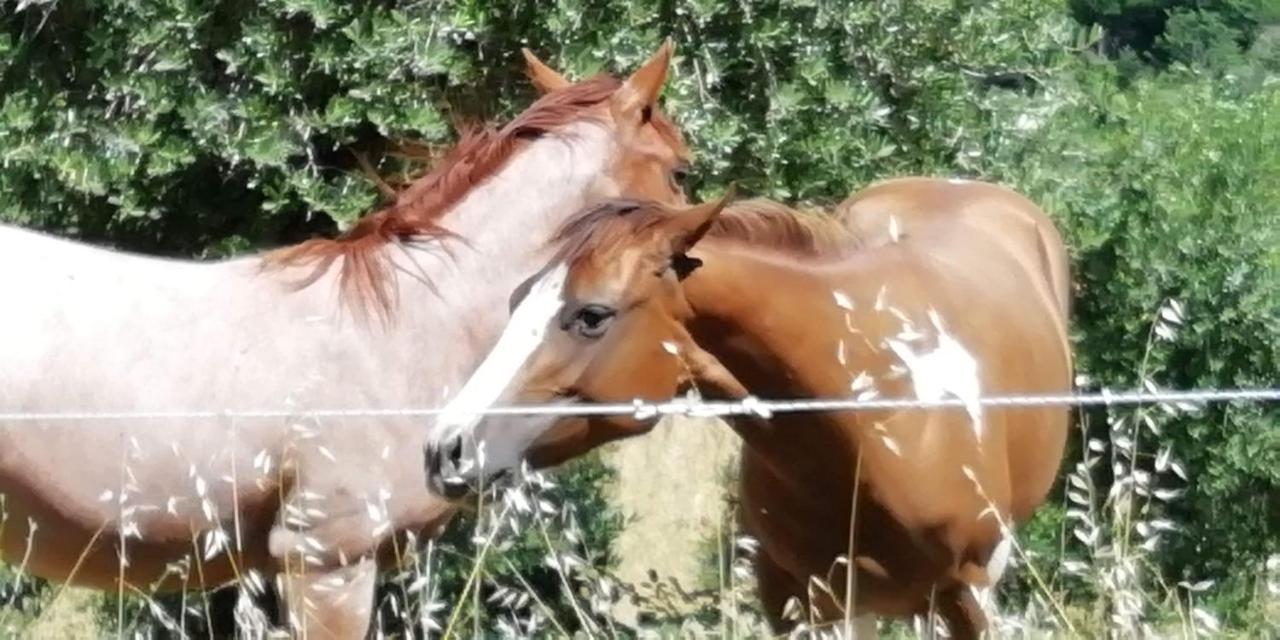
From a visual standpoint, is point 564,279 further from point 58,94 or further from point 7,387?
point 58,94

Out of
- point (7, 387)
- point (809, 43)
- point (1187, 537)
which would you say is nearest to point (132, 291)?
point (7, 387)

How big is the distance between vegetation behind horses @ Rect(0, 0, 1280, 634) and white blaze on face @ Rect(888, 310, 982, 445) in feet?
1.98

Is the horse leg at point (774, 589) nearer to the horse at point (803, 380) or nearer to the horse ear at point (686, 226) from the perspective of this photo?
the horse at point (803, 380)

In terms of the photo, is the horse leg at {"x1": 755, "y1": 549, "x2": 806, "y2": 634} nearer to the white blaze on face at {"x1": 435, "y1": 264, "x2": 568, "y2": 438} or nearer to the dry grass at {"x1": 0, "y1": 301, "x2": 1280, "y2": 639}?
the dry grass at {"x1": 0, "y1": 301, "x2": 1280, "y2": 639}

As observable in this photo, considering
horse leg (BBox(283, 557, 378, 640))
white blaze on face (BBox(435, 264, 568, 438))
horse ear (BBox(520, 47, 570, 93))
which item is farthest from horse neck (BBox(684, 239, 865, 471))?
horse ear (BBox(520, 47, 570, 93))

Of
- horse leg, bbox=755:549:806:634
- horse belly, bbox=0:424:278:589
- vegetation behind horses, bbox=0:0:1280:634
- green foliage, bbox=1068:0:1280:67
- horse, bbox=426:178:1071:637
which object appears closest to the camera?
horse, bbox=426:178:1071:637

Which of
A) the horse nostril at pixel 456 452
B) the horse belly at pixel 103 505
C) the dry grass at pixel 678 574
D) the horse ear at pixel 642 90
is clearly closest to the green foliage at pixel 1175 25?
the dry grass at pixel 678 574

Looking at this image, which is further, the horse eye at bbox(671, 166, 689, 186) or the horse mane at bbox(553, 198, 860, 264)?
the horse eye at bbox(671, 166, 689, 186)

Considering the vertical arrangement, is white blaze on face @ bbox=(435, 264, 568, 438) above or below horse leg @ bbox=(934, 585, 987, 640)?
above

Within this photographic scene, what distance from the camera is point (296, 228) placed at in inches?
208

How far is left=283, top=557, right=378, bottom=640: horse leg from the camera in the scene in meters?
3.83

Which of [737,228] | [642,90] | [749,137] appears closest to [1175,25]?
[749,137]

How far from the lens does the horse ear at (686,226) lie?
341cm

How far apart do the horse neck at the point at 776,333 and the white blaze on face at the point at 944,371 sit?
18 cm
